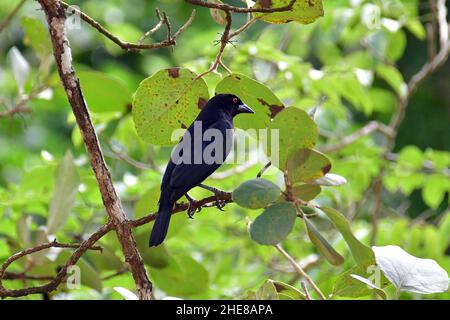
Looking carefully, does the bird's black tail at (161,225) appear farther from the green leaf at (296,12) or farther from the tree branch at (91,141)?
the green leaf at (296,12)

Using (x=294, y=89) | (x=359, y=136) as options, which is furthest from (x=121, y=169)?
(x=359, y=136)

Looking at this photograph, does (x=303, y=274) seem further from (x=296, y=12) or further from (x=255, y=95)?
(x=296, y=12)

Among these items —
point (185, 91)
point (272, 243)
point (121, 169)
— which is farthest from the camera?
point (121, 169)

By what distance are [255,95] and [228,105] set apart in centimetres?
25

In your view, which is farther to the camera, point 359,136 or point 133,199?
point 359,136

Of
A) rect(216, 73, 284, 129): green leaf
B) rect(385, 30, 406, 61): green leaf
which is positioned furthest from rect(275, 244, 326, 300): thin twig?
rect(385, 30, 406, 61): green leaf

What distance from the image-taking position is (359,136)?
150 inches

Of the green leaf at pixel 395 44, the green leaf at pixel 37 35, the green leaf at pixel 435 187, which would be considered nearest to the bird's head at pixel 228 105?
the green leaf at pixel 37 35

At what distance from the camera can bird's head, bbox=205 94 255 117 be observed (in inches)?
70.0

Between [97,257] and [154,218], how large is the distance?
80 cm

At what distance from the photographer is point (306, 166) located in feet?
5.27

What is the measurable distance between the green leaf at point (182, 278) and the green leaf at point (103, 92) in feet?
2.05

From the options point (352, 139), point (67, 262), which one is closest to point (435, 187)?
point (352, 139)
